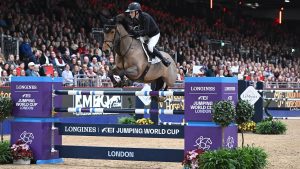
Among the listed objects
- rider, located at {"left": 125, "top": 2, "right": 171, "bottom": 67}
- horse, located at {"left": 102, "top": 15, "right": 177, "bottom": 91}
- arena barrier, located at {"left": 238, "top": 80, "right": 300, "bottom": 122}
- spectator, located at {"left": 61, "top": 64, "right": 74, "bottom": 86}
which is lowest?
arena barrier, located at {"left": 238, "top": 80, "right": 300, "bottom": 122}

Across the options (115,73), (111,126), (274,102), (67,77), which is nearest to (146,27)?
(115,73)

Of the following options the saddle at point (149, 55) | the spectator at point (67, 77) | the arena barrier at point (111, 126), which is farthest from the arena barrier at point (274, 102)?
the arena barrier at point (111, 126)

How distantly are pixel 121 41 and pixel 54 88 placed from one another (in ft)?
6.00

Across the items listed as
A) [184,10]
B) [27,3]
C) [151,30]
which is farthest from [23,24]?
[184,10]

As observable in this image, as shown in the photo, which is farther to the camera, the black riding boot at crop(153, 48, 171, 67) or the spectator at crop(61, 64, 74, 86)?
the spectator at crop(61, 64, 74, 86)

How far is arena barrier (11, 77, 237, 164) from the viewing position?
39.0 ft

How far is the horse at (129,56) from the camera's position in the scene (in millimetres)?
14414

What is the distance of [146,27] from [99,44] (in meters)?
14.6

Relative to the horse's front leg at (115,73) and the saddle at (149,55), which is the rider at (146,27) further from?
the horse's front leg at (115,73)

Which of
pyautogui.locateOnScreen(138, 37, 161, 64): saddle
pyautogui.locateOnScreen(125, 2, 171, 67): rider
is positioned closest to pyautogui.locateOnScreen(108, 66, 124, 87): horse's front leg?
pyautogui.locateOnScreen(138, 37, 161, 64): saddle

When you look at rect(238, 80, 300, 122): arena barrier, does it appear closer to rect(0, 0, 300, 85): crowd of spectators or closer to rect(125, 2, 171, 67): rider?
rect(0, 0, 300, 85): crowd of spectators

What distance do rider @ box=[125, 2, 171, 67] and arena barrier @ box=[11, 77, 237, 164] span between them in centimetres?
207

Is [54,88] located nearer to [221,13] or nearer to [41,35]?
[41,35]

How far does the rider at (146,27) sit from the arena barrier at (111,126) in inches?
81.7
